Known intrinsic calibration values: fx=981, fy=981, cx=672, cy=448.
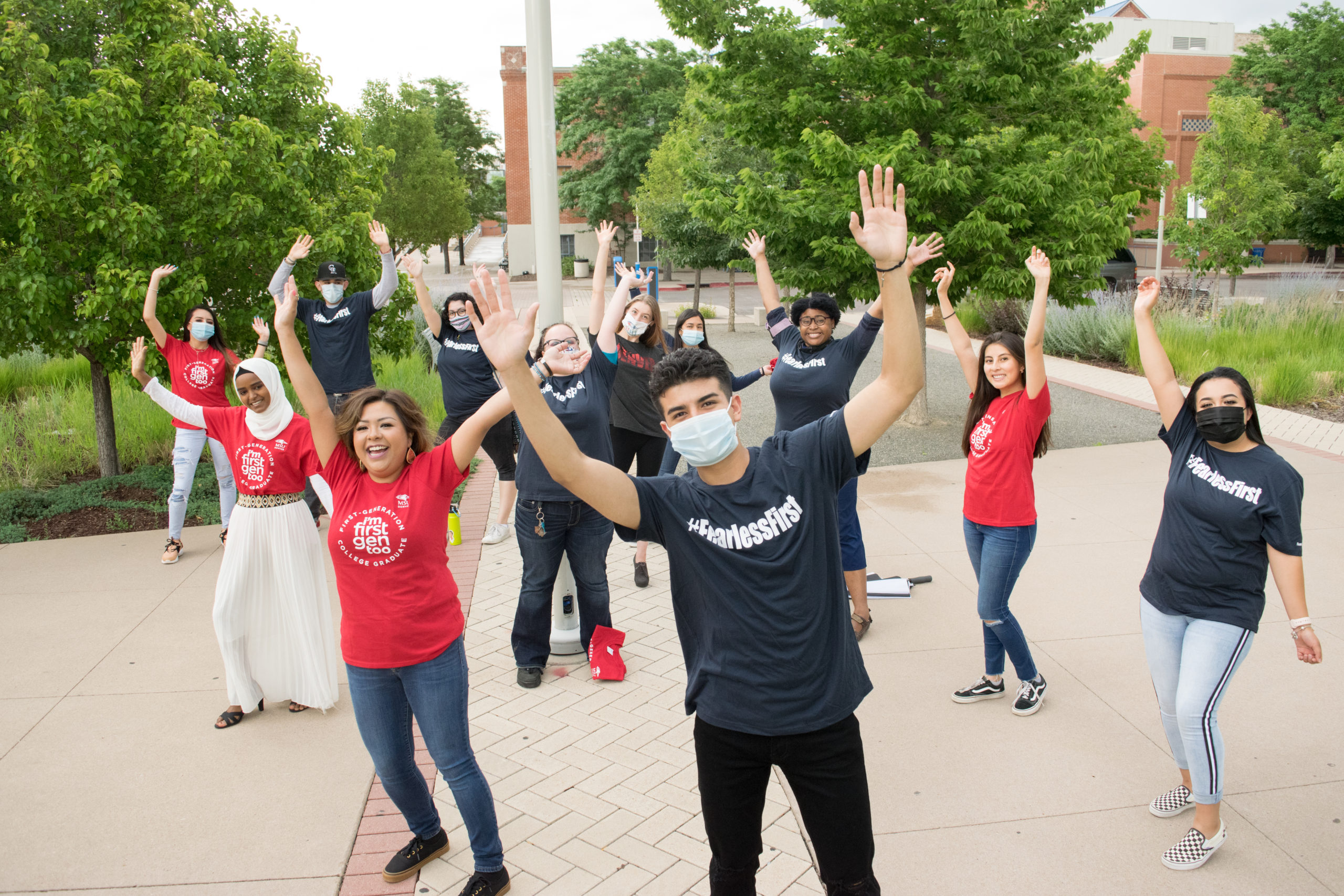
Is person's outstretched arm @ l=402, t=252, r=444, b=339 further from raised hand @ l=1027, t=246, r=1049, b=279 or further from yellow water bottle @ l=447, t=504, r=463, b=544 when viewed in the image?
raised hand @ l=1027, t=246, r=1049, b=279

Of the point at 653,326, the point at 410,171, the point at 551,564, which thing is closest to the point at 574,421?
the point at 551,564

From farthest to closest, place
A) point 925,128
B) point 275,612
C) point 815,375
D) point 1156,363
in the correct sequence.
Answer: point 925,128 < point 815,375 < point 275,612 < point 1156,363

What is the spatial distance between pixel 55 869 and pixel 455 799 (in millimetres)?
1636

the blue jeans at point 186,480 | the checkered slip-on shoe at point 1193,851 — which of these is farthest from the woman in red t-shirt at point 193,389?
the checkered slip-on shoe at point 1193,851

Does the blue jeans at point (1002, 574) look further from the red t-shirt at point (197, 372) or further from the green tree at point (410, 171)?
the green tree at point (410, 171)

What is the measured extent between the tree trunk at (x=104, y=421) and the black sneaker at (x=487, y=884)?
24.3 feet

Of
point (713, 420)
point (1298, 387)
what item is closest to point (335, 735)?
point (713, 420)

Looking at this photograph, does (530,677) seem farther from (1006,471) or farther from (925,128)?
(925,128)

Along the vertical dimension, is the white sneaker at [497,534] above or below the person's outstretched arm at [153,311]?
below

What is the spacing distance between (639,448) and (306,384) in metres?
3.41

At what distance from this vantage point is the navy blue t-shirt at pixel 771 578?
250 centimetres

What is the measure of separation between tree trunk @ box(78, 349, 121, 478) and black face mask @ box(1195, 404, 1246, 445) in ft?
29.2

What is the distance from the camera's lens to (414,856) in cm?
361

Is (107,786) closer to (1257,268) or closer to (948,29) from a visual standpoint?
(948,29)
